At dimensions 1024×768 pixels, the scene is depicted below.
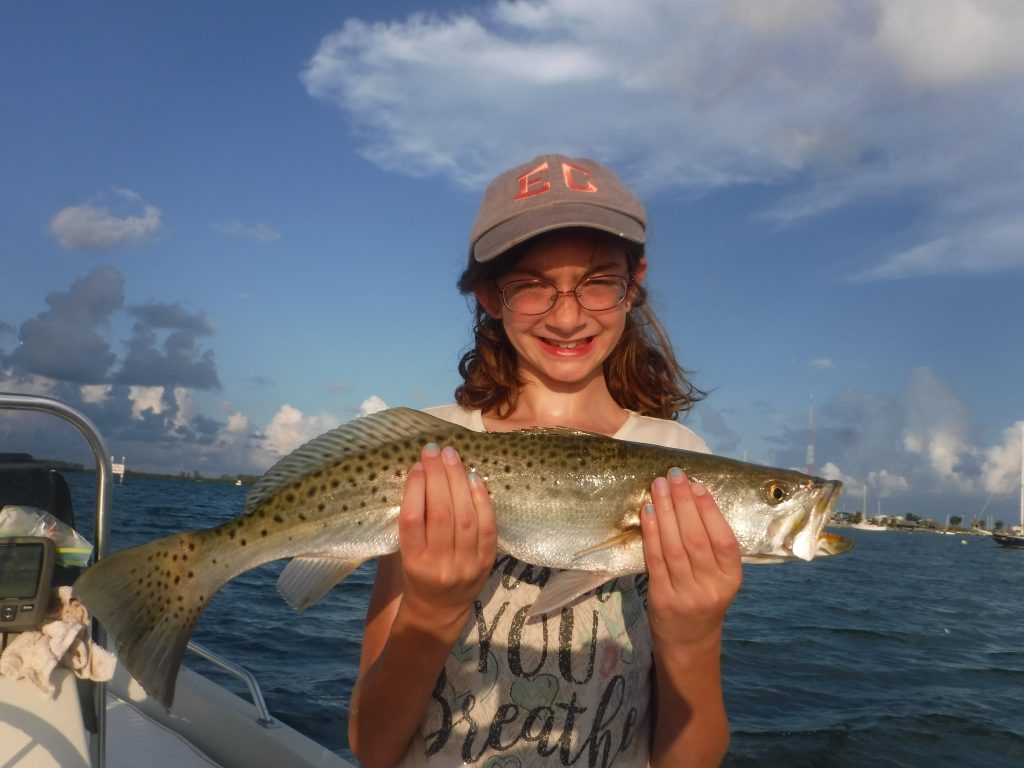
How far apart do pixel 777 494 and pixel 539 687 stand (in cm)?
135

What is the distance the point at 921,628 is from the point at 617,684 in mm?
21411

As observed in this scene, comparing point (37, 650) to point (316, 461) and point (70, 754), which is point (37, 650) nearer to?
point (70, 754)

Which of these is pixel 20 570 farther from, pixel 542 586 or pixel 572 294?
pixel 572 294

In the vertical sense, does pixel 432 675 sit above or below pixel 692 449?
below

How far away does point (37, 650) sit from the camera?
12.3 ft

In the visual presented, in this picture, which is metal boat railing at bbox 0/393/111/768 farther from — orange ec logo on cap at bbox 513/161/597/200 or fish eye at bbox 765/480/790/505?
fish eye at bbox 765/480/790/505

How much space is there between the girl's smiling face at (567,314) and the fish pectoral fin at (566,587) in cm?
97

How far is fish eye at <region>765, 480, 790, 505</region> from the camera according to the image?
334 centimetres

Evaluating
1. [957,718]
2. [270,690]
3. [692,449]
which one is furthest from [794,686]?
[692,449]

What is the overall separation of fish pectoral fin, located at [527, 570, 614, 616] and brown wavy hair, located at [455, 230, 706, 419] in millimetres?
1053

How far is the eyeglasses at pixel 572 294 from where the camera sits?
3.48m

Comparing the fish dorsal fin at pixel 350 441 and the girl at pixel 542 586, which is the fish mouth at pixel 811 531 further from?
the fish dorsal fin at pixel 350 441

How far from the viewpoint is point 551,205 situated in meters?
3.29

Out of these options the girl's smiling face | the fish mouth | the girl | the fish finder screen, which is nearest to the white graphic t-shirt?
the girl
